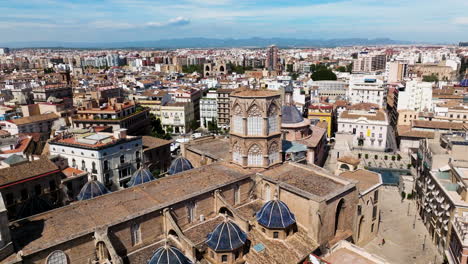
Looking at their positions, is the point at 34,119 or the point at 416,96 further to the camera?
the point at 416,96

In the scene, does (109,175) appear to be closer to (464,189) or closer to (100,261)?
(100,261)

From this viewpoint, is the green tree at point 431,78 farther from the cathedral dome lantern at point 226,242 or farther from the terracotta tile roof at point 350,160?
the cathedral dome lantern at point 226,242

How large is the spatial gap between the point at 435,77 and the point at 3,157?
17692 centimetres

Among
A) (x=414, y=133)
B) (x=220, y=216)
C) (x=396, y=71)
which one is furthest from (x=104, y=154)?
(x=396, y=71)

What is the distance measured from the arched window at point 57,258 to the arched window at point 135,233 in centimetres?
458

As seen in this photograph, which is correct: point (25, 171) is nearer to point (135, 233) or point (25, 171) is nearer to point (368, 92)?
point (135, 233)

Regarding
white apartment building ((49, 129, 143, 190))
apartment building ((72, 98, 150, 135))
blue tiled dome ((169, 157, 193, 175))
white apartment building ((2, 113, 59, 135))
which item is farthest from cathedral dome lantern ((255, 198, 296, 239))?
white apartment building ((2, 113, 59, 135))

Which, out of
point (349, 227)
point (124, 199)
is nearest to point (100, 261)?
point (124, 199)

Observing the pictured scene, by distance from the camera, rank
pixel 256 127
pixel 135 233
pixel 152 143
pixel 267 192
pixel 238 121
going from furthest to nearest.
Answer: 1. pixel 152 143
2. pixel 238 121
3. pixel 256 127
4. pixel 267 192
5. pixel 135 233

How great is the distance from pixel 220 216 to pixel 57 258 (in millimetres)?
13055

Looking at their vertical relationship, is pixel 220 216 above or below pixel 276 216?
below

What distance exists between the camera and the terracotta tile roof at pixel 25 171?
1345 inches

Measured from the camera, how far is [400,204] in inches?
1863

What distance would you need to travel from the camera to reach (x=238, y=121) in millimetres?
33312
